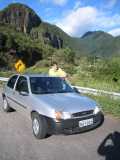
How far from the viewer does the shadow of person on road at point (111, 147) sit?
531cm

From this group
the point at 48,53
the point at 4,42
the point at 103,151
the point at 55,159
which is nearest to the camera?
the point at 55,159

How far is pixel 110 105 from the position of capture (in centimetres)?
925

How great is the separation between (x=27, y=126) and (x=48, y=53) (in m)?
83.5

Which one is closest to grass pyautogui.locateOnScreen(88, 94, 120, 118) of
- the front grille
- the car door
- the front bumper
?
the front grille

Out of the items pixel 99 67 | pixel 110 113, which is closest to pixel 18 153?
pixel 110 113

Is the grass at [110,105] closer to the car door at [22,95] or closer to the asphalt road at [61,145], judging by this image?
the asphalt road at [61,145]

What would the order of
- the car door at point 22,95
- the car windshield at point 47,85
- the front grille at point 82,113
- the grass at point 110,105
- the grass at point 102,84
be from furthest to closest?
the grass at point 102,84, the grass at point 110,105, the car windshield at point 47,85, the car door at point 22,95, the front grille at point 82,113

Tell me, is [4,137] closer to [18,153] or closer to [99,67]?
[18,153]

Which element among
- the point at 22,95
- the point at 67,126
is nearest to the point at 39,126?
the point at 67,126

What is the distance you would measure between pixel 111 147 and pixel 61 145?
1.12 meters

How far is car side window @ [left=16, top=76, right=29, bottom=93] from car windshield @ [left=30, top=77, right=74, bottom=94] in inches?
8.4

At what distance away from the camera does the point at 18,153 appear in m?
5.53

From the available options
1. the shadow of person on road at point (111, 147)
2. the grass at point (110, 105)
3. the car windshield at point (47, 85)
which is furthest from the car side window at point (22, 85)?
the grass at point (110, 105)

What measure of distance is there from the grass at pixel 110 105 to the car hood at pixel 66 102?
2.03 meters
